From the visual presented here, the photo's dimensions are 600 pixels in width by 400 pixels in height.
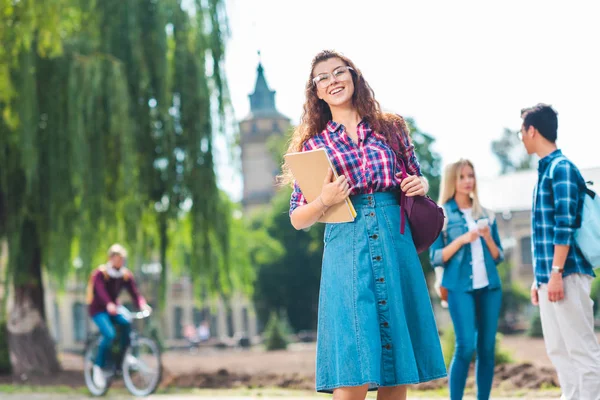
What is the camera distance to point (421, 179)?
14.1 ft

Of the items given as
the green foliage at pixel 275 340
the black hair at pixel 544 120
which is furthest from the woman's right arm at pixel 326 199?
the green foliage at pixel 275 340

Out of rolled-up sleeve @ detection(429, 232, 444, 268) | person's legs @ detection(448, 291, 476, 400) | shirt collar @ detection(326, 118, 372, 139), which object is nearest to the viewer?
shirt collar @ detection(326, 118, 372, 139)

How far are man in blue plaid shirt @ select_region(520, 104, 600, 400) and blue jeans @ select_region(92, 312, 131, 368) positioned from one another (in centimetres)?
689

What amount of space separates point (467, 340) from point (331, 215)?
2.74 m

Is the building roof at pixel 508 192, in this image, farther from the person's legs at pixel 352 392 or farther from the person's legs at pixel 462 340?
the person's legs at pixel 352 392

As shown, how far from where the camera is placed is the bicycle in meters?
11.4

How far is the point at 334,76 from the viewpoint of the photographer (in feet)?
14.4

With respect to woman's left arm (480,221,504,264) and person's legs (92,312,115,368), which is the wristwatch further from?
person's legs (92,312,115,368)

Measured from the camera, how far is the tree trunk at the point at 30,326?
1580 cm

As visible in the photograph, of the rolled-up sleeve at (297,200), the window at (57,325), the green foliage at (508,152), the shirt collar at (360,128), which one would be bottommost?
the window at (57,325)

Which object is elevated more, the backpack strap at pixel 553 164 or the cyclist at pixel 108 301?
the backpack strap at pixel 553 164

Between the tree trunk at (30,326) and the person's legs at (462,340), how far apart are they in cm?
1021

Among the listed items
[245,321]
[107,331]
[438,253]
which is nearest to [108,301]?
[107,331]

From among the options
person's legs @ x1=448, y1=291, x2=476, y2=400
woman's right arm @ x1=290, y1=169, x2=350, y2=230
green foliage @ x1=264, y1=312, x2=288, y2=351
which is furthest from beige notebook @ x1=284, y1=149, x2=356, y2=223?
green foliage @ x1=264, y1=312, x2=288, y2=351
